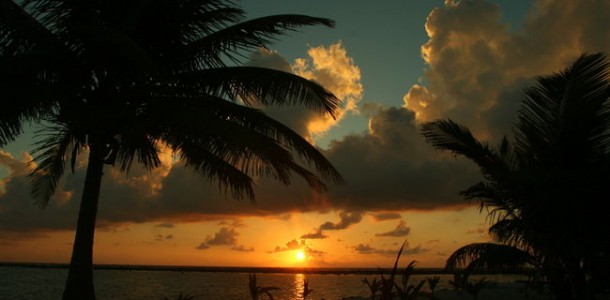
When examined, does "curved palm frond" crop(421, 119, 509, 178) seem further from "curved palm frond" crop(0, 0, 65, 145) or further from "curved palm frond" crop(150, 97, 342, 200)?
"curved palm frond" crop(0, 0, 65, 145)

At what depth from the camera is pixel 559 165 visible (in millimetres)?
9695

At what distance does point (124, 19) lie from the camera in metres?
9.88

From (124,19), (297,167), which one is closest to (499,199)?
(297,167)

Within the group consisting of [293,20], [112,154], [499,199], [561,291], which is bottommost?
[561,291]

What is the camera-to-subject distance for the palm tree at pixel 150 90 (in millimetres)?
8188

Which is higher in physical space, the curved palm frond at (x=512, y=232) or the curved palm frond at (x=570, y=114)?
the curved palm frond at (x=570, y=114)

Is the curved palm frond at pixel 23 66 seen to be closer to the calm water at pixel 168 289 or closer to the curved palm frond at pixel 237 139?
the curved palm frond at pixel 237 139

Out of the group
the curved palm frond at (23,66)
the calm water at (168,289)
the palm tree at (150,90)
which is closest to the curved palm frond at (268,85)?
the palm tree at (150,90)

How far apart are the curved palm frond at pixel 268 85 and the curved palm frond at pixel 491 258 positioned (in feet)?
16.2

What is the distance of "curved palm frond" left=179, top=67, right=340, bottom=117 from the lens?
9.02 meters

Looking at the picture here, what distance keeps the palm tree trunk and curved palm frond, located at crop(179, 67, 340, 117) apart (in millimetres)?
2672

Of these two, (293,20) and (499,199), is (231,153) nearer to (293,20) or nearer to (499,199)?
(293,20)

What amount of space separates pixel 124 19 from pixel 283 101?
147 inches

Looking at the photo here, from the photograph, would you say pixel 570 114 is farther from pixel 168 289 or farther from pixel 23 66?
pixel 168 289
